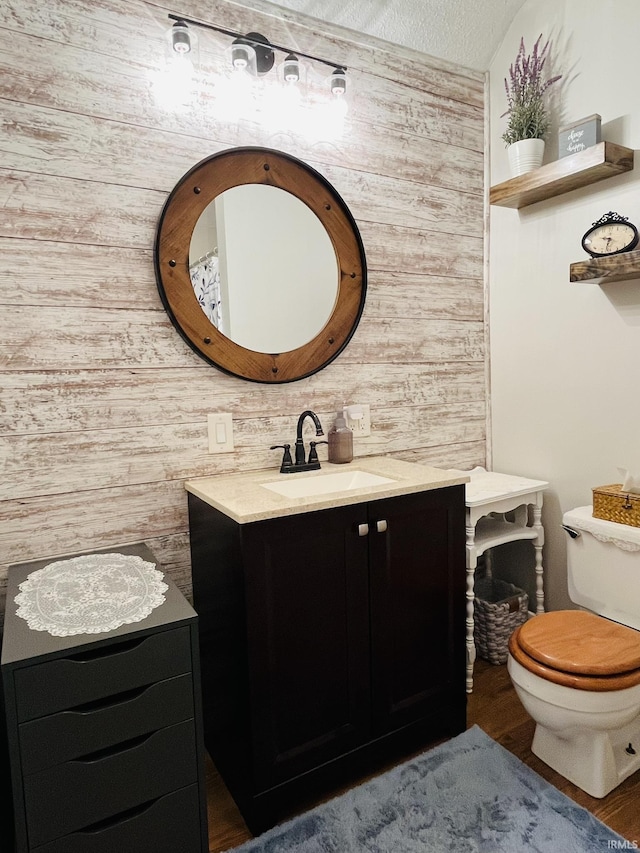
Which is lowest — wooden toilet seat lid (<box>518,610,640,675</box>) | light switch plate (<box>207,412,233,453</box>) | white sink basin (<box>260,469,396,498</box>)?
wooden toilet seat lid (<box>518,610,640,675</box>)

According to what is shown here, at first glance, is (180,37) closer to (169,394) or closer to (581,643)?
(169,394)

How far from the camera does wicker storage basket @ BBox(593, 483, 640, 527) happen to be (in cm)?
179

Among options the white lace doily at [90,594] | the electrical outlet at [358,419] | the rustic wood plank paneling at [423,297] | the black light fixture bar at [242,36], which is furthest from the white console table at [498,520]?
the black light fixture bar at [242,36]

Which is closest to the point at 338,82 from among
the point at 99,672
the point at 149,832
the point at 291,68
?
the point at 291,68

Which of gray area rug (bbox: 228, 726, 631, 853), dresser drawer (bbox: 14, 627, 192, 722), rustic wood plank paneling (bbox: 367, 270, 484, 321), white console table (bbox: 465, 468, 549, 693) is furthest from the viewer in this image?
rustic wood plank paneling (bbox: 367, 270, 484, 321)

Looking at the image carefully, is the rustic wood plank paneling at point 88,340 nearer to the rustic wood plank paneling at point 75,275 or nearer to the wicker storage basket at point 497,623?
the rustic wood plank paneling at point 75,275

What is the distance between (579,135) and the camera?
6.47 ft

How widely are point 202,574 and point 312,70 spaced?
182 cm

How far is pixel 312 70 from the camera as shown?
203 cm

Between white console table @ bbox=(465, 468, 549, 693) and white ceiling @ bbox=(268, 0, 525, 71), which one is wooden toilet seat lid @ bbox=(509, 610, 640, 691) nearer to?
white console table @ bbox=(465, 468, 549, 693)

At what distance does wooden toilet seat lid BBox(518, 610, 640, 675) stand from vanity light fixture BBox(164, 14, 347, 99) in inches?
76.0

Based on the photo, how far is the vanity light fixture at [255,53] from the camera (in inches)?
66.2

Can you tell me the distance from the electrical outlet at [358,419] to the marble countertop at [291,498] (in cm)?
12

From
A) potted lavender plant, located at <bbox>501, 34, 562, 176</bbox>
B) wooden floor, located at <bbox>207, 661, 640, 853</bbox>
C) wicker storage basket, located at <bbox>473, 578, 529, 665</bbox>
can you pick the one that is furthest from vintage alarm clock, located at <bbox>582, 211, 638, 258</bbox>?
wooden floor, located at <bbox>207, 661, 640, 853</bbox>
